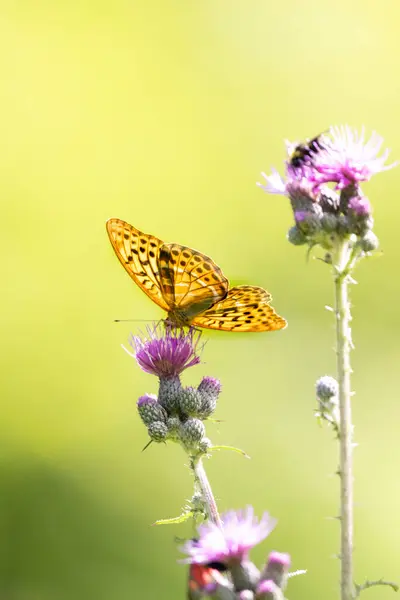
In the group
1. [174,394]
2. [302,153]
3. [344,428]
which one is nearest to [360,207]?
[302,153]

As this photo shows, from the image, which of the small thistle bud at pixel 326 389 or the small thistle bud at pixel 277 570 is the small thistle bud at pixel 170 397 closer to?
the small thistle bud at pixel 326 389

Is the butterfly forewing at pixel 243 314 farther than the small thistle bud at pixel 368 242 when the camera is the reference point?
Yes

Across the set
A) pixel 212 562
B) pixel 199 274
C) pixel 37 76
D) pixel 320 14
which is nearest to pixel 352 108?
pixel 320 14

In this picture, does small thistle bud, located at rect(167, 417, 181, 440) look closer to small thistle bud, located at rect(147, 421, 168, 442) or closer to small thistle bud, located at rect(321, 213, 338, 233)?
small thistle bud, located at rect(147, 421, 168, 442)

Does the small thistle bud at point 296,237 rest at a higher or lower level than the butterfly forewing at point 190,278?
higher

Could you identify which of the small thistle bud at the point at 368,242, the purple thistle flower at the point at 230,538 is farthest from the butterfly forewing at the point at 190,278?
the purple thistle flower at the point at 230,538

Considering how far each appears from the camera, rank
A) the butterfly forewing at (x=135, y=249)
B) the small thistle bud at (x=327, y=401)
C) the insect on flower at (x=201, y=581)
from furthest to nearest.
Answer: the butterfly forewing at (x=135, y=249) < the small thistle bud at (x=327, y=401) < the insect on flower at (x=201, y=581)

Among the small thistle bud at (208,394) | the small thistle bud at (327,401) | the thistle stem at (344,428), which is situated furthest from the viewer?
the small thistle bud at (208,394)

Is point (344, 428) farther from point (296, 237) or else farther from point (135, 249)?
point (135, 249)
